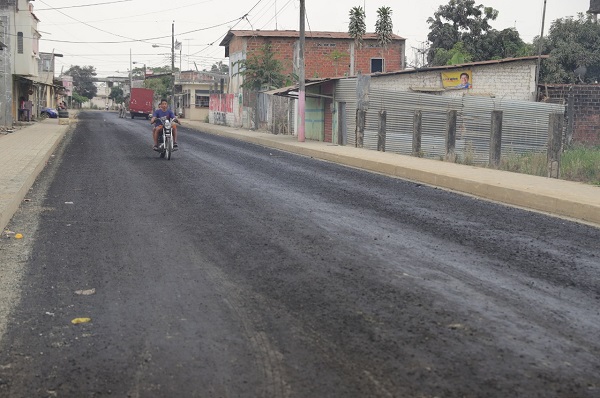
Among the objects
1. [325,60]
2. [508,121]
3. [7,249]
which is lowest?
[7,249]

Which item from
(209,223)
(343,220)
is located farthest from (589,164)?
(209,223)

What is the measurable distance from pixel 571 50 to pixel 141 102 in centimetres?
4403

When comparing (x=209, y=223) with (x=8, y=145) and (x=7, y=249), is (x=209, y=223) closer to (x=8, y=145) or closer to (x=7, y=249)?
(x=7, y=249)

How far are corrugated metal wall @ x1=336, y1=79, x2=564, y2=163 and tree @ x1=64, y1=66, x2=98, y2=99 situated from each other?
141m

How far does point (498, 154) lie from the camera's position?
20.4 m

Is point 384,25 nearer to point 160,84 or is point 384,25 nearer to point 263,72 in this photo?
point 263,72

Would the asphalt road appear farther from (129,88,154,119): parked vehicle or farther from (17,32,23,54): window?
(129,88,154,119): parked vehicle

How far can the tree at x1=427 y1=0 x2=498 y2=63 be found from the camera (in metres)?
46.8

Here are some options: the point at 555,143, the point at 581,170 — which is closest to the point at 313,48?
the point at 555,143

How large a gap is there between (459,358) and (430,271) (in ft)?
8.03

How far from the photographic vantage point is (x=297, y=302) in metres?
5.80

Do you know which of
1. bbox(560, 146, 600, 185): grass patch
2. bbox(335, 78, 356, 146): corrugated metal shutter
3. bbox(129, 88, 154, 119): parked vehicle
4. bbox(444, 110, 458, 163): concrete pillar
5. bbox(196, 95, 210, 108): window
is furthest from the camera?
bbox(196, 95, 210, 108): window

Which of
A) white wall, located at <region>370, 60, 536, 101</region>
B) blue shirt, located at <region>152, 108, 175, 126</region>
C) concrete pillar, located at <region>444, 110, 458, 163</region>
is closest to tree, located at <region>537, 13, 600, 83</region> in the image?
white wall, located at <region>370, 60, 536, 101</region>

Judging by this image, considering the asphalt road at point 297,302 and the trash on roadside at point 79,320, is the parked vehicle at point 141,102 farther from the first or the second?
the trash on roadside at point 79,320
